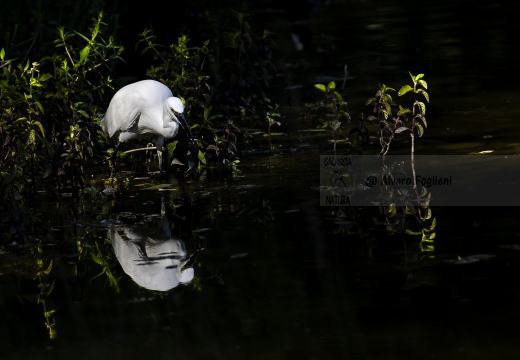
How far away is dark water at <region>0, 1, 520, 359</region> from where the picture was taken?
Answer: 4.57m

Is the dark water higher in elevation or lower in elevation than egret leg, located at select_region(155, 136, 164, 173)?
lower

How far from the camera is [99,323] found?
502 centimetres

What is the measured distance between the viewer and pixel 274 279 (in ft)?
17.7

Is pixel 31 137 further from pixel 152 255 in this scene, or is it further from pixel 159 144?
pixel 152 255

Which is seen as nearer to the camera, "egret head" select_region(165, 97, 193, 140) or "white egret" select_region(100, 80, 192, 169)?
"egret head" select_region(165, 97, 193, 140)

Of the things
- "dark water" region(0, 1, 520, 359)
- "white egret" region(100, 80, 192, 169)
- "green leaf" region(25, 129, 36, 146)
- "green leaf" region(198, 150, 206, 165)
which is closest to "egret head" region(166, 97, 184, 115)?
"white egret" region(100, 80, 192, 169)

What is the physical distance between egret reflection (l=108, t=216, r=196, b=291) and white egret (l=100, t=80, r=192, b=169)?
1140 millimetres

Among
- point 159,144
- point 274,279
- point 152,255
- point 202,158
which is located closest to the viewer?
point 274,279

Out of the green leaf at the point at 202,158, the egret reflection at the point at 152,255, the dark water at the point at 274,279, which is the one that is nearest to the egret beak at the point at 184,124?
the green leaf at the point at 202,158

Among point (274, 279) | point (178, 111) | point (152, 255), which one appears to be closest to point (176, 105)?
point (178, 111)

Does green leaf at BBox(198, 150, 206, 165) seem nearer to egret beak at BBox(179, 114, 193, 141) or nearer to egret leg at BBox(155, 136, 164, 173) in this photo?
egret beak at BBox(179, 114, 193, 141)

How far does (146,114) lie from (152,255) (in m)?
2.24

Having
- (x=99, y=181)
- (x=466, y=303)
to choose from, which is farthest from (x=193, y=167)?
(x=466, y=303)

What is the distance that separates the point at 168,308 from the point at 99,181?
9.86ft
